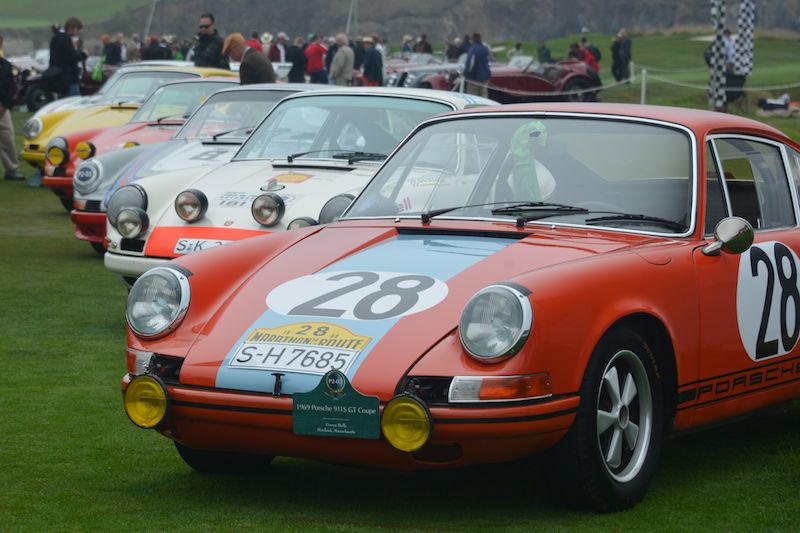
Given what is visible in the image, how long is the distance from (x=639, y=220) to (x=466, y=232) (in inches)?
24.8

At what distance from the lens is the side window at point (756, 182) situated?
5.61 metres

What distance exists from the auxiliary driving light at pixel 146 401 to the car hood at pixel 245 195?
3.46 m

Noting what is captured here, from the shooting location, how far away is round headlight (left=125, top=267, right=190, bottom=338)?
4816mm

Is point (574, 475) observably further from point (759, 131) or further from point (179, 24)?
point (179, 24)

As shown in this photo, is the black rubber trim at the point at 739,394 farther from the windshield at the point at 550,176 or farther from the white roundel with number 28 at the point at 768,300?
the windshield at the point at 550,176

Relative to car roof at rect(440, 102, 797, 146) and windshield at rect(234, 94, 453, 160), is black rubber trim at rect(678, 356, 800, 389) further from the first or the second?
windshield at rect(234, 94, 453, 160)

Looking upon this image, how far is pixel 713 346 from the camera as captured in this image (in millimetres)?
5059

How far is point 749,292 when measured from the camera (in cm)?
529

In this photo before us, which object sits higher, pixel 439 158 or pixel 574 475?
pixel 439 158

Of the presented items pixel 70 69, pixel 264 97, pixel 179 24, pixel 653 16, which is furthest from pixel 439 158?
pixel 179 24

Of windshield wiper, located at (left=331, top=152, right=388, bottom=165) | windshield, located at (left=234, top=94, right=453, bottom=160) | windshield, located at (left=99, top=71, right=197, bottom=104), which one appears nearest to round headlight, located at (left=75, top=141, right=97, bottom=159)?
windshield, located at (left=99, top=71, right=197, bottom=104)

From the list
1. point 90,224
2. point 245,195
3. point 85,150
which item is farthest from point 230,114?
point 245,195

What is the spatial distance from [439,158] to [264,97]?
18.1 ft

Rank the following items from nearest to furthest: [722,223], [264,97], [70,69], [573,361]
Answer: [573,361] < [722,223] < [264,97] < [70,69]
